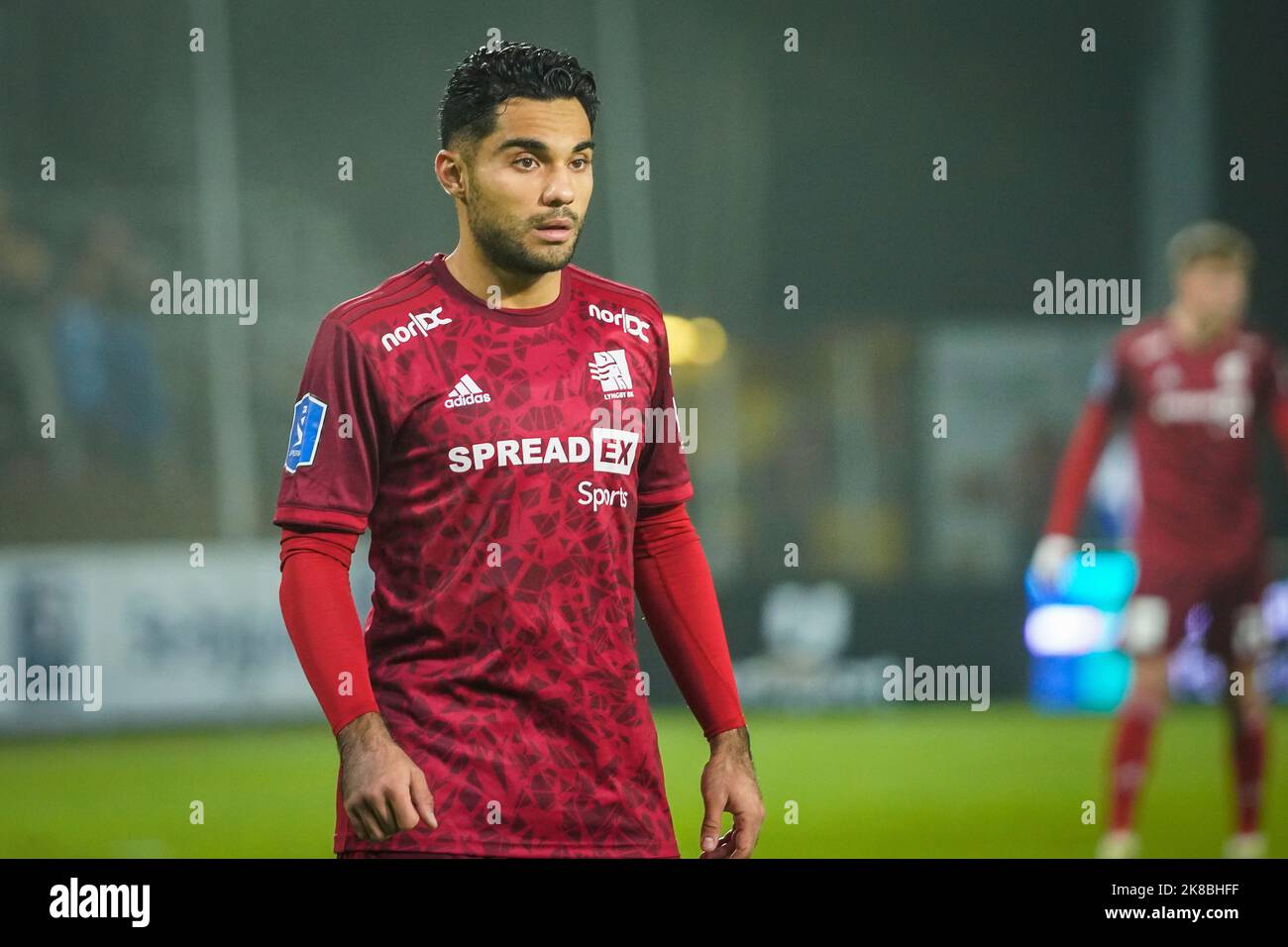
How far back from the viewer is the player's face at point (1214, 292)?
21.3 feet

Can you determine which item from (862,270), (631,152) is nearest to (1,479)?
(631,152)

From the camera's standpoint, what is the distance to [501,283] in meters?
2.61

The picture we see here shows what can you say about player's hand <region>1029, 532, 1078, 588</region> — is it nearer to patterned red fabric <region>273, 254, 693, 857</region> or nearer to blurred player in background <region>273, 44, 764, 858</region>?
blurred player in background <region>273, 44, 764, 858</region>

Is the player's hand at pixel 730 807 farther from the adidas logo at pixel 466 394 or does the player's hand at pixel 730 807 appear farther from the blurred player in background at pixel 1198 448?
the blurred player in background at pixel 1198 448

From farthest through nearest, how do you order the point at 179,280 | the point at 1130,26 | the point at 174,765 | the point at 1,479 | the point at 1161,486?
the point at 1130,26 → the point at 179,280 → the point at 1,479 → the point at 174,765 → the point at 1161,486

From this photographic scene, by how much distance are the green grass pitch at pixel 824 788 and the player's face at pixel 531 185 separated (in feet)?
12.4

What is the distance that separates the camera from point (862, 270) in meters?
11.8

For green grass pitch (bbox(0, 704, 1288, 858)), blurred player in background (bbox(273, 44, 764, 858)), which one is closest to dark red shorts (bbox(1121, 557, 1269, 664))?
→ green grass pitch (bbox(0, 704, 1288, 858))

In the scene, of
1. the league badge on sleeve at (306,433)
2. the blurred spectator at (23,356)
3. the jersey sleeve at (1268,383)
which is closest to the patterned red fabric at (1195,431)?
the jersey sleeve at (1268,383)

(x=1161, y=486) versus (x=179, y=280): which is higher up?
(x=179, y=280)

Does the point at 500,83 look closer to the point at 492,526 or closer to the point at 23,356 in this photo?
the point at 492,526

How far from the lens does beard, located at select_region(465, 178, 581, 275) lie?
255 cm
